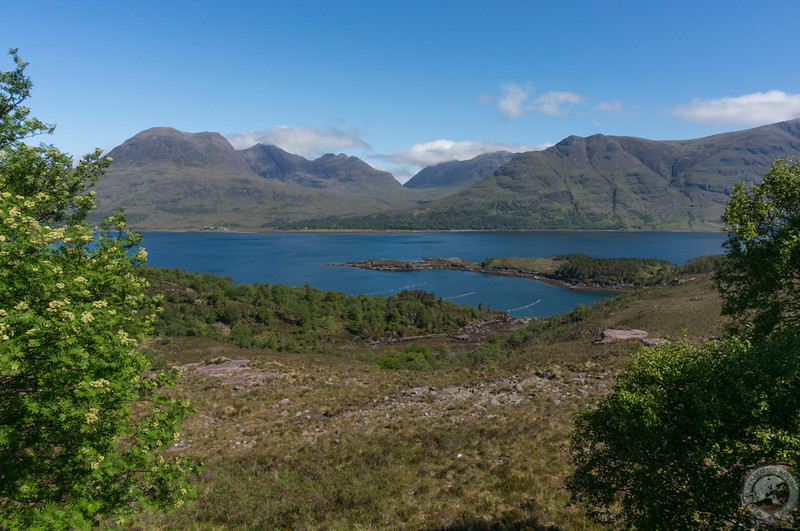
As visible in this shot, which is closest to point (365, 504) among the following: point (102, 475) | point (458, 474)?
point (458, 474)

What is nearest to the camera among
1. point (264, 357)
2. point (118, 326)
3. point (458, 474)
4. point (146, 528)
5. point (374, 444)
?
point (118, 326)

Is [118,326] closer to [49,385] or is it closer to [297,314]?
[49,385]

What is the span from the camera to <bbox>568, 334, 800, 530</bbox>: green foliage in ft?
Answer: 23.2

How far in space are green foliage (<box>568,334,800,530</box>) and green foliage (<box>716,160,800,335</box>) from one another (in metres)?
5.42

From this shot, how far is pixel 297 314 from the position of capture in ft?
291

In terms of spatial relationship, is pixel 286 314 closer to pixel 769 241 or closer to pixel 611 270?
pixel 769 241

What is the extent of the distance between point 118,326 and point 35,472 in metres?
3.36

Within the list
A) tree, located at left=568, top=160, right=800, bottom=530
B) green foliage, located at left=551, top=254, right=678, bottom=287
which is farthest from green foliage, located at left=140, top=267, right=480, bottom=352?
green foliage, located at left=551, top=254, right=678, bottom=287

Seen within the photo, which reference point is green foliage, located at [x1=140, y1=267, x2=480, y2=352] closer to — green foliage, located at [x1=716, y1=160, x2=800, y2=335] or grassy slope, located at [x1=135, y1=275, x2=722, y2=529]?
grassy slope, located at [x1=135, y1=275, x2=722, y2=529]

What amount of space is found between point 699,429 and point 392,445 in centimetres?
1623

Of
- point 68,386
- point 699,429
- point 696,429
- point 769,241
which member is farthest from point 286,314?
point 699,429

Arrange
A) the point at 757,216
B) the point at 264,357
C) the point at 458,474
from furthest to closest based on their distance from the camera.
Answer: the point at 264,357 → the point at 458,474 → the point at 757,216

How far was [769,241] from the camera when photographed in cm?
1359

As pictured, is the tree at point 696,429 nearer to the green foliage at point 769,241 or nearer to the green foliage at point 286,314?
the green foliage at point 769,241
